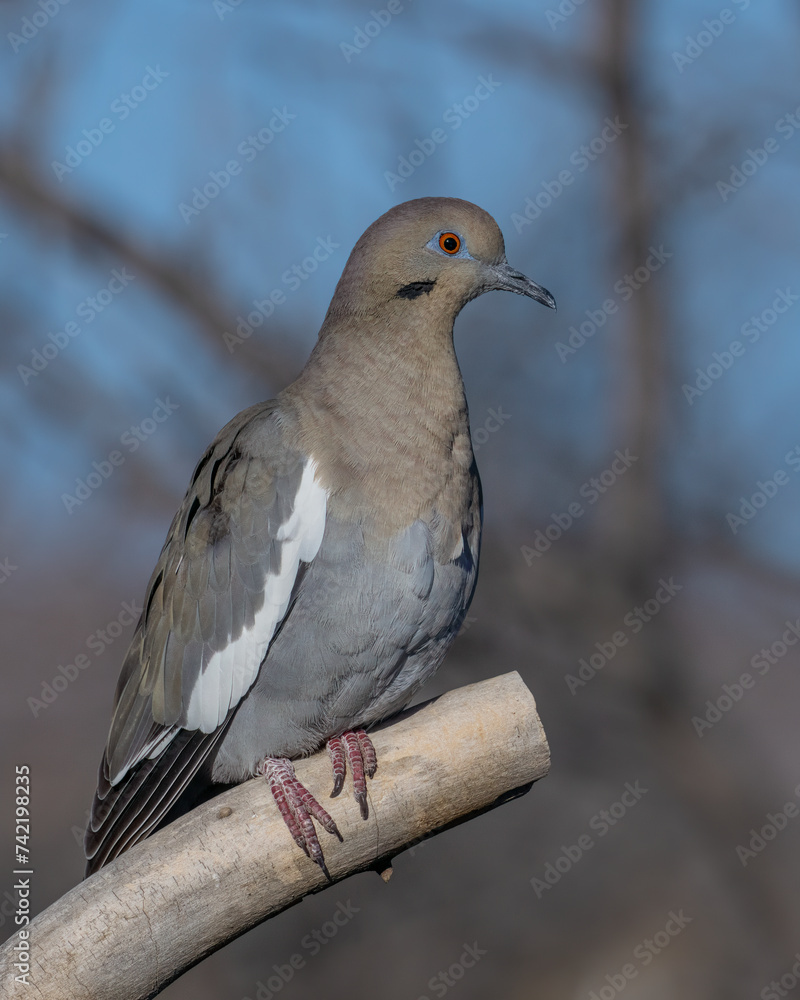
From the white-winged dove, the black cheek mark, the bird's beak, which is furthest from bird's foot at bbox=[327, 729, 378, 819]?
the bird's beak

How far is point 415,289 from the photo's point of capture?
290 cm

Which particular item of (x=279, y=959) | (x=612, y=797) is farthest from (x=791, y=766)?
(x=279, y=959)

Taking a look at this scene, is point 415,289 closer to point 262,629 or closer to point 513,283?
point 513,283

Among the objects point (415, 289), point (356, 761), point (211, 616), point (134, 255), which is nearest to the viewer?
point (356, 761)

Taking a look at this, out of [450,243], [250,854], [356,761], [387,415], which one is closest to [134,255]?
[450,243]

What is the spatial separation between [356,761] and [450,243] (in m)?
1.63

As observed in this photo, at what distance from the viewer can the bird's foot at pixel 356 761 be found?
245 cm

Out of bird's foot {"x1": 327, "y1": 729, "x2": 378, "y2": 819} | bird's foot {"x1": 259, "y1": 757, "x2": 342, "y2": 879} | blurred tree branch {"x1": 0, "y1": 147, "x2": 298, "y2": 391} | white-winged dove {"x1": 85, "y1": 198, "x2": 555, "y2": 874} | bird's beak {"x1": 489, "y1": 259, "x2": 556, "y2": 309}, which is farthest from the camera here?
blurred tree branch {"x1": 0, "y1": 147, "x2": 298, "y2": 391}

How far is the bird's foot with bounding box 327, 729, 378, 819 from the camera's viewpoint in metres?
2.45

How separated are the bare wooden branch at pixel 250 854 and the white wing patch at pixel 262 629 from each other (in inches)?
11.0

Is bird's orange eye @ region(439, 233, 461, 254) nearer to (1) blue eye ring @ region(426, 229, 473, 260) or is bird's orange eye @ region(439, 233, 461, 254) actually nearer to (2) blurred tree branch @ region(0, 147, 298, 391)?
(1) blue eye ring @ region(426, 229, 473, 260)

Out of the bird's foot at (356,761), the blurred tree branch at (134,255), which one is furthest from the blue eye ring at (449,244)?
the blurred tree branch at (134,255)

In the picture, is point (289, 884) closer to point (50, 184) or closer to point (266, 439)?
point (266, 439)

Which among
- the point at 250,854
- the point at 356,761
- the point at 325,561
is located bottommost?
the point at 250,854
